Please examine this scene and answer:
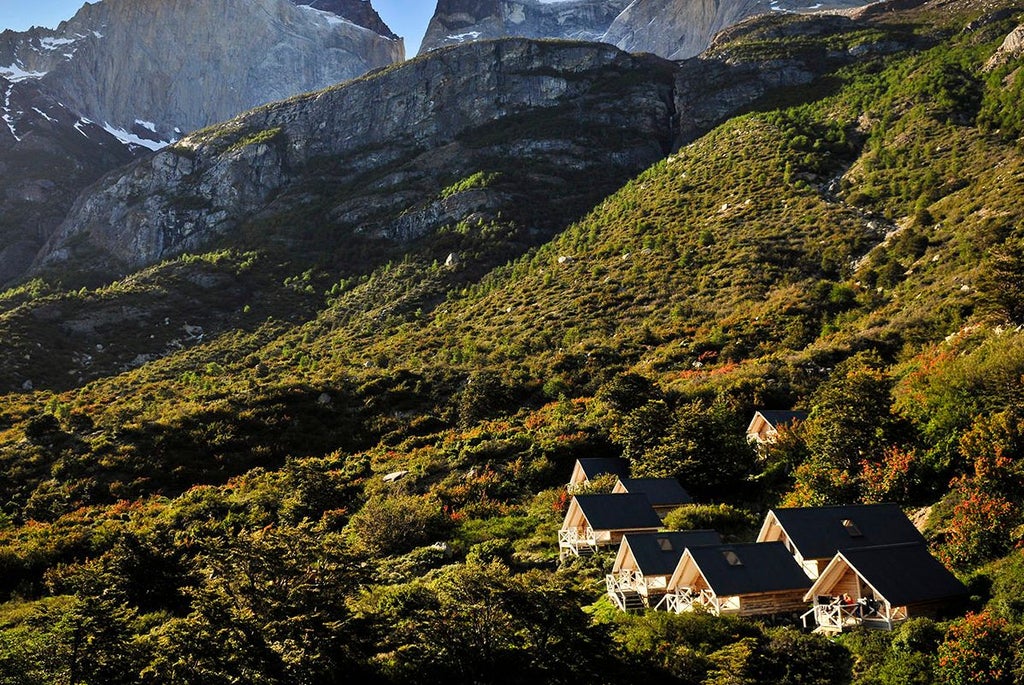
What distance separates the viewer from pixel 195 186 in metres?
115

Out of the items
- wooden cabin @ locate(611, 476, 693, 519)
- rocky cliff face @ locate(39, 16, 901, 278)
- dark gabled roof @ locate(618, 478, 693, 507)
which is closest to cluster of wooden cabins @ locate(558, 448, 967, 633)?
wooden cabin @ locate(611, 476, 693, 519)

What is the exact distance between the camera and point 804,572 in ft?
77.5

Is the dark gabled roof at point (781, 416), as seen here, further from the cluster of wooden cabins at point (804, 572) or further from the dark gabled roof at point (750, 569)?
the dark gabled roof at point (750, 569)

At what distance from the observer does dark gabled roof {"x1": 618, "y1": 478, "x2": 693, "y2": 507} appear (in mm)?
33531

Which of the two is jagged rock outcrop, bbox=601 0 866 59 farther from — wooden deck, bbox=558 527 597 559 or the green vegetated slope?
wooden deck, bbox=558 527 597 559

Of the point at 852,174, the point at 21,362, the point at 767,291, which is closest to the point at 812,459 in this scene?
the point at 767,291

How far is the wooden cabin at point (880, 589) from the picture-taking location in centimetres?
2059

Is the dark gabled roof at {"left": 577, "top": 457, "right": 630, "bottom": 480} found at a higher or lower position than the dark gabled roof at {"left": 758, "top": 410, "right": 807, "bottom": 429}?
lower

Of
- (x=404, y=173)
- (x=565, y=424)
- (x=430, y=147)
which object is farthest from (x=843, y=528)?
(x=430, y=147)

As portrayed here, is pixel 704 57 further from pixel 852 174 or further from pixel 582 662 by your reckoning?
pixel 582 662

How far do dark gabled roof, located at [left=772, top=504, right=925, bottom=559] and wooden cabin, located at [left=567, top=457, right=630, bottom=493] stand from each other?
1288cm

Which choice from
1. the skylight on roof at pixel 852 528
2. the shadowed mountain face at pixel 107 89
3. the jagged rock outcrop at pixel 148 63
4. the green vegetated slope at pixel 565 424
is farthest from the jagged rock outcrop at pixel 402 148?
the skylight on roof at pixel 852 528

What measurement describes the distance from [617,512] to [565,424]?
13313 millimetres

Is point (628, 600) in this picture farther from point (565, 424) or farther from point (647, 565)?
point (565, 424)
